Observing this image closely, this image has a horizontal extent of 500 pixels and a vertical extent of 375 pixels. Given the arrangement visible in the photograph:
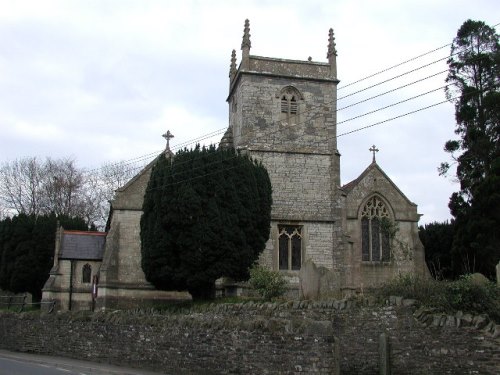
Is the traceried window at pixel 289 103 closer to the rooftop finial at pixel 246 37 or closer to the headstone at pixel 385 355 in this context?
the rooftop finial at pixel 246 37

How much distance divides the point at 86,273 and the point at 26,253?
22.3 ft

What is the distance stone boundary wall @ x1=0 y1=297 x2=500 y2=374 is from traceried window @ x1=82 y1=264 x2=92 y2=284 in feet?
Answer: 44.9

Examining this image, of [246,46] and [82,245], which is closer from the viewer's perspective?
[246,46]

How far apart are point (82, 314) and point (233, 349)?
7.35 metres

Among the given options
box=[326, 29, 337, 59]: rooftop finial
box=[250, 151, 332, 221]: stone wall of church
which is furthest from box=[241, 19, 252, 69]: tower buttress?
box=[250, 151, 332, 221]: stone wall of church

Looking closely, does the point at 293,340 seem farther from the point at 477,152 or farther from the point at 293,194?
the point at 477,152

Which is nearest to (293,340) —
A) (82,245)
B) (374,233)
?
(374,233)

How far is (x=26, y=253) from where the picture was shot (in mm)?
36031

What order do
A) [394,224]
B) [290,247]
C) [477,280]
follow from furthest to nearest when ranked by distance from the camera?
1. [394,224]
2. [290,247]
3. [477,280]

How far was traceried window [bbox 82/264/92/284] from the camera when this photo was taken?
103 feet

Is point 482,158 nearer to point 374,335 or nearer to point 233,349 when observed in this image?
point 374,335

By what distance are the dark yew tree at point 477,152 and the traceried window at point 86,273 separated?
19.6m

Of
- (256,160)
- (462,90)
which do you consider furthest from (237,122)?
(462,90)

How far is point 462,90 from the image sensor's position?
103 feet
